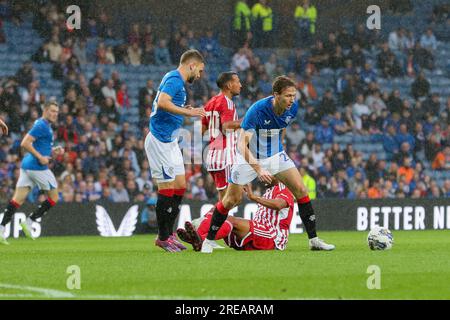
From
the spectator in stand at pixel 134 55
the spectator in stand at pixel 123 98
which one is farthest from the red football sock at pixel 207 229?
the spectator in stand at pixel 134 55

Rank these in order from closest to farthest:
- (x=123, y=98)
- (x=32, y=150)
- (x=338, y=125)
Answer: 1. (x=32, y=150)
2. (x=123, y=98)
3. (x=338, y=125)

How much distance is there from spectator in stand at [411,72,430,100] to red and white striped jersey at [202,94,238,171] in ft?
43.5

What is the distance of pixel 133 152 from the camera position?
2106 centimetres

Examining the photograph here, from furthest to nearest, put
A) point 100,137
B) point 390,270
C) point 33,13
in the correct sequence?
1. point 33,13
2. point 100,137
3. point 390,270

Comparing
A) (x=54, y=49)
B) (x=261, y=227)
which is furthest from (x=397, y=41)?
(x=261, y=227)

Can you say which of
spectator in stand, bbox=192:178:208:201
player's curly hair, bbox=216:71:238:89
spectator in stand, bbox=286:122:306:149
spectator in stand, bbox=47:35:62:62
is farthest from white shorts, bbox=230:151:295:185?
spectator in stand, bbox=47:35:62:62

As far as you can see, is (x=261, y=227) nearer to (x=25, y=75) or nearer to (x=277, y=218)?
(x=277, y=218)

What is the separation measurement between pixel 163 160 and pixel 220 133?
1.47 meters

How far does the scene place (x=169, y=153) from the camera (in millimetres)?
12102

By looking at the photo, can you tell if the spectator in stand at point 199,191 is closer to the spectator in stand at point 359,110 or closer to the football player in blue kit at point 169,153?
the spectator in stand at point 359,110

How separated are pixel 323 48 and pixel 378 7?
2.33 metres

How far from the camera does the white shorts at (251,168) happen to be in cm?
1139
